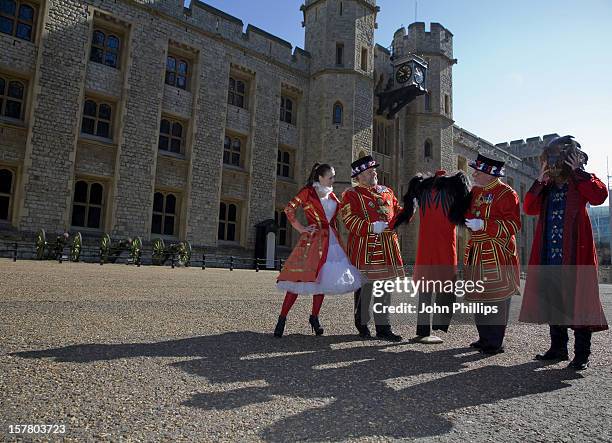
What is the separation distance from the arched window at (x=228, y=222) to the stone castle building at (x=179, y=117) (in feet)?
0.21

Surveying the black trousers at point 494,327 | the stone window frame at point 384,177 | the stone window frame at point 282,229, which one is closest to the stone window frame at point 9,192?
the stone window frame at point 282,229

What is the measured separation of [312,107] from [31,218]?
13.3 meters

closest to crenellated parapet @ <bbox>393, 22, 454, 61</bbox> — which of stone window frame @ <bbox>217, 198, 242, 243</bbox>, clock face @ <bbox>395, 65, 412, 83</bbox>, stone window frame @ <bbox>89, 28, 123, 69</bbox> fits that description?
clock face @ <bbox>395, 65, 412, 83</bbox>

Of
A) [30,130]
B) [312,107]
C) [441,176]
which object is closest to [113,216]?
[30,130]

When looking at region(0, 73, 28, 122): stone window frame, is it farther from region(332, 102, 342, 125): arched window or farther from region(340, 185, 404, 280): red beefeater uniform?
region(340, 185, 404, 280): red beefeater uniform

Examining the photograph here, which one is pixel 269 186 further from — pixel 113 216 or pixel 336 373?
pixel 336 373

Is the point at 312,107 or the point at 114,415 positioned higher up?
the point at 312,107

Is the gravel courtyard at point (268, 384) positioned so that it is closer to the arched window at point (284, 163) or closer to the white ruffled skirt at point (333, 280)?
the white ruffled skirt at point (333, 280)

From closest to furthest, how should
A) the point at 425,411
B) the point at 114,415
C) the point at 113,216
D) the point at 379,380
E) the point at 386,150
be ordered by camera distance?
the point at 114,415 < the point at 425,411 < the point at 379,380 < the point at 113,216 < the point at 386,150

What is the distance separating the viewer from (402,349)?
12.0ft

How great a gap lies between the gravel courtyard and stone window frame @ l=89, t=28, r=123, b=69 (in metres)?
14.2

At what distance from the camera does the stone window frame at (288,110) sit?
848 inches

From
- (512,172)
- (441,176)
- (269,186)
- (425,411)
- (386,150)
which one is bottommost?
(425,411)

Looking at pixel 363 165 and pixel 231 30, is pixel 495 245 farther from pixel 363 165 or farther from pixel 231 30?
pixel 231 30
